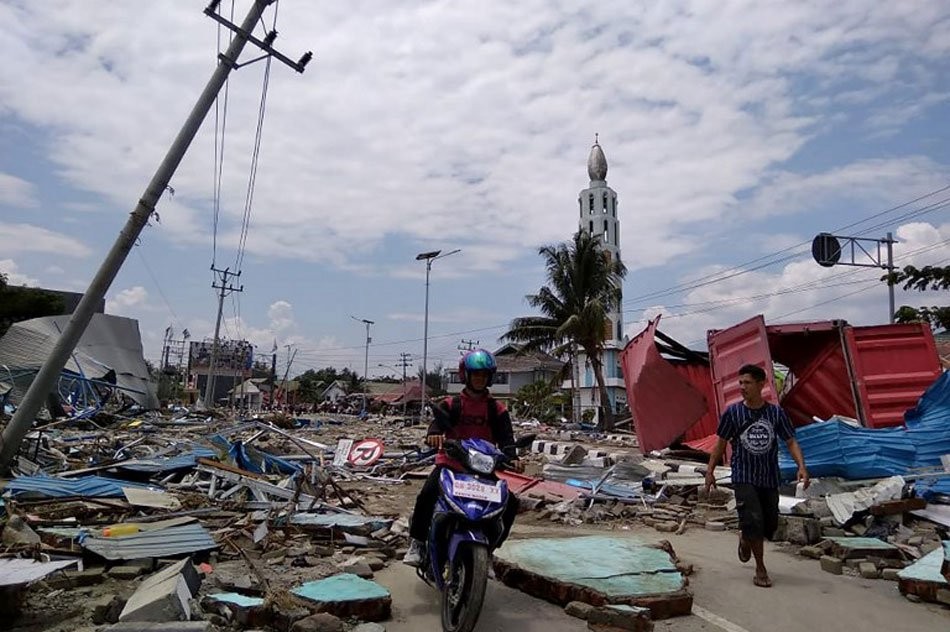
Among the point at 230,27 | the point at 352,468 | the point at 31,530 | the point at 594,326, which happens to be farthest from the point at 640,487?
the point at 594,326

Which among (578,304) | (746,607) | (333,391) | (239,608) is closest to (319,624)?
(239,608)

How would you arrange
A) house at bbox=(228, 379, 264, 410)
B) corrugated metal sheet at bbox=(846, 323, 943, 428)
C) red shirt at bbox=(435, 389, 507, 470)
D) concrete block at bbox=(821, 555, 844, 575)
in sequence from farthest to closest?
house at bbox=(228, 379, 264, 410)
corrugated metal sheet at bbox=(846, 323, 943, 428)
concrete block at bbox=(821, 555, 844, 575)
red shirt at bbox=(435, 389, 507, 470)

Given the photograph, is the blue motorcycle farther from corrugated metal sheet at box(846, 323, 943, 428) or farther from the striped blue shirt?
corrugated metal sheet at box(846, 323, 943, 428)

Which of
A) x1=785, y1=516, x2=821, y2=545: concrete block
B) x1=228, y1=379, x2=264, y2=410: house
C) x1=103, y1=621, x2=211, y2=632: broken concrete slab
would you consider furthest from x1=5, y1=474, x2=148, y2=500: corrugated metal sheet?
x1=228, y1=379, x2=264, y2=410: house

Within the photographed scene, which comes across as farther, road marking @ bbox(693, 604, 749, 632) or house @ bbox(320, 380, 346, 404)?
house @ bbox(320, 380, 346, 404)

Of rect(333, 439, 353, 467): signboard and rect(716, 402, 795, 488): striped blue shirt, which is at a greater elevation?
rect(716, 402, 795, 488): striped blue shirt

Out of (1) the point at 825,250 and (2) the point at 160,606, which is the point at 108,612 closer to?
(2) the point at 160,606

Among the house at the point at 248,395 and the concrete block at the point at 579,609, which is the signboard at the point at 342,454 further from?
the house at the point at 248,395

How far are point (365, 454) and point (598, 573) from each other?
8364mm

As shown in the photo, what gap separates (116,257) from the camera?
9445 mm

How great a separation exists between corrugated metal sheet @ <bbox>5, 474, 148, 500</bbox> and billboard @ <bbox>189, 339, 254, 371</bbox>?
49584 millimetres

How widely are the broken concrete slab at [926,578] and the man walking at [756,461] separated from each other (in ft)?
2.85

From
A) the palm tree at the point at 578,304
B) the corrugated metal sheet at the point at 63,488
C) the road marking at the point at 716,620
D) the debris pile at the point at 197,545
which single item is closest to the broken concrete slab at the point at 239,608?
the debris pile at the point at 197,545

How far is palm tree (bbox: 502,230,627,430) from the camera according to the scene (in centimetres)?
2939
